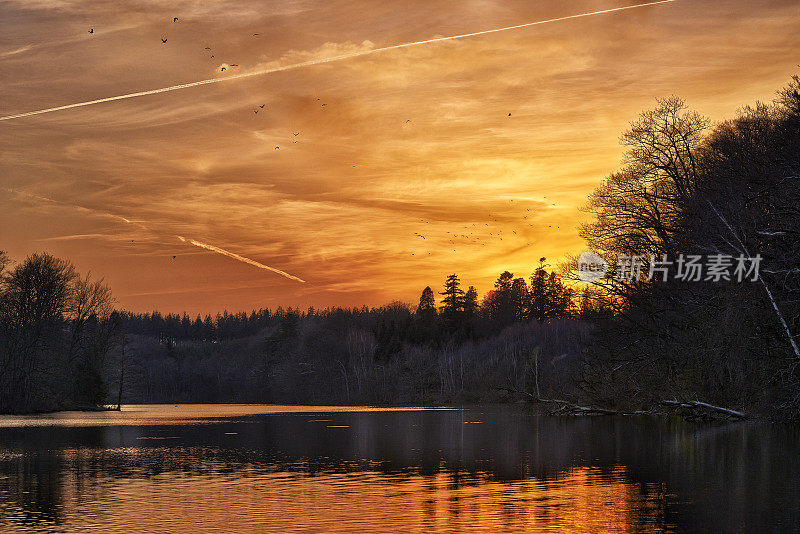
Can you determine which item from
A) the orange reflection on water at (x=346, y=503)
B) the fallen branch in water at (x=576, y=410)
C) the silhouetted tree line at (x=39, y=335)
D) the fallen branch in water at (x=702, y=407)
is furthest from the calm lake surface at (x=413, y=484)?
the silhouetted tree line at (x=39, y=335)

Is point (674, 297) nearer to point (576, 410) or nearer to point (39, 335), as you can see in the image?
point (576, 410)

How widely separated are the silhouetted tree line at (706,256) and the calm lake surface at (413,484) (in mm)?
4872

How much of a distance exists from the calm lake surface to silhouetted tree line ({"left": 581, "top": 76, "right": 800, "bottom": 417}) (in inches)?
192

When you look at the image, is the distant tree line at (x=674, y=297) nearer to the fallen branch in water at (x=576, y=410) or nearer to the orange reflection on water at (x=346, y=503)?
the fallen branch in water at (x=576, y=410)

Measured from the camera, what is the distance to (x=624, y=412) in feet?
221

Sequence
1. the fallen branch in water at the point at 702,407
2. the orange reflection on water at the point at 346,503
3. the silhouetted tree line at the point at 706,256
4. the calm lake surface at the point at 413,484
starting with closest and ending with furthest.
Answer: the orange reflection on water at the point at 346,503 < the calm lake surface at the point at 413,484 < the silhouetted tree line at the point at 706,256 < the fallen branch in water at the point at 702,407

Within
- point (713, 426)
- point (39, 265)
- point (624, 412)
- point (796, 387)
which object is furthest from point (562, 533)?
point (39, 265)

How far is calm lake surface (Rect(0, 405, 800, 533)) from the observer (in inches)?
759

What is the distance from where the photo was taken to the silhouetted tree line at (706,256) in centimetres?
4400

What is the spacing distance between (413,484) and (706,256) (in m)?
31.0

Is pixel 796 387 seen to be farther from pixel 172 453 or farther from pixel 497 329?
pixel 497 329

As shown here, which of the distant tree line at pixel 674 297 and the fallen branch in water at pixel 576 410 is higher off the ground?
the distant tree line at pixel 674 297

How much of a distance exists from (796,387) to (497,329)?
144 metres

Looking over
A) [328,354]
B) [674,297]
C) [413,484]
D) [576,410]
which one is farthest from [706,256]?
[328,354]
